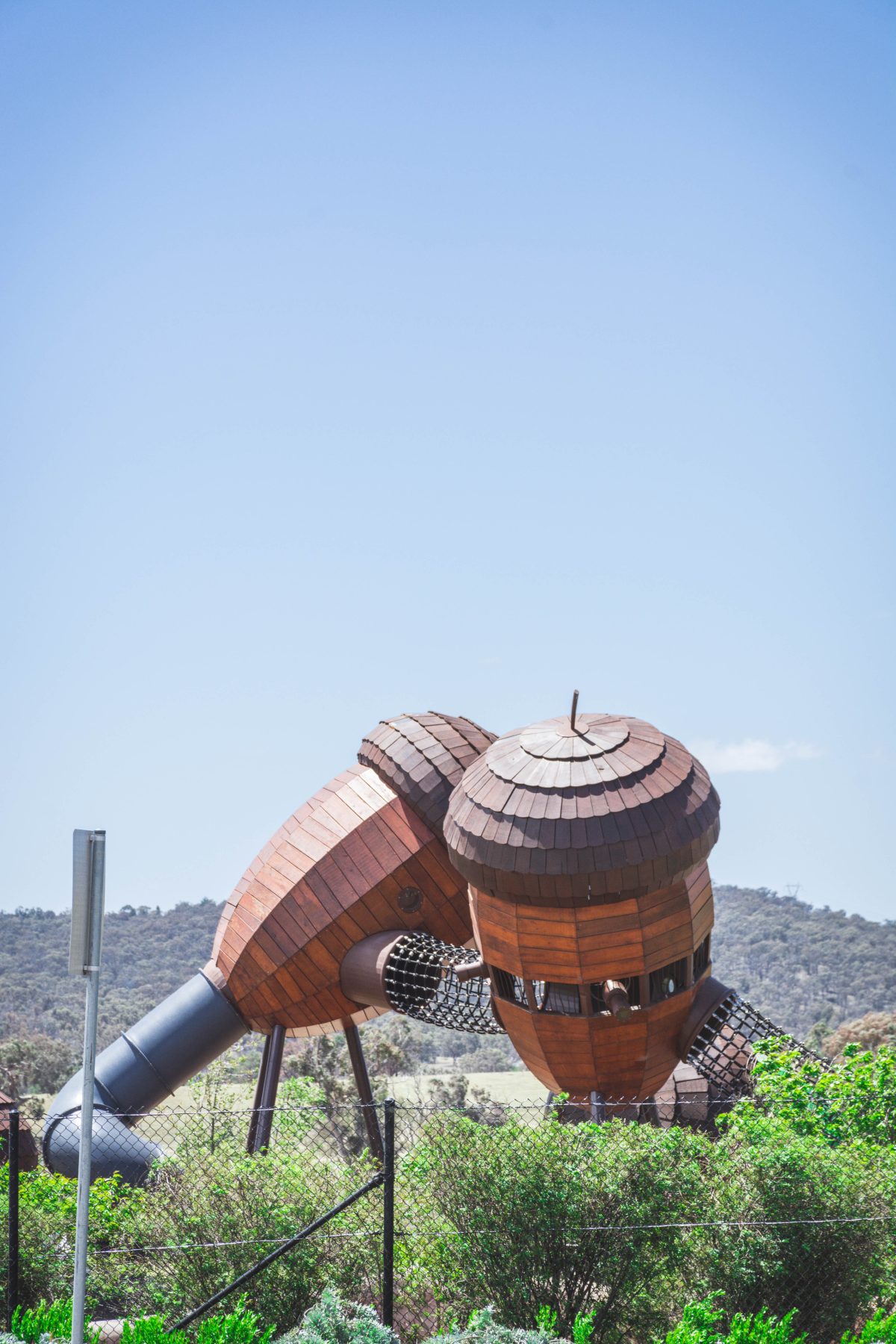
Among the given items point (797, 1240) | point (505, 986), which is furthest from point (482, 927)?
point (797, 1240)

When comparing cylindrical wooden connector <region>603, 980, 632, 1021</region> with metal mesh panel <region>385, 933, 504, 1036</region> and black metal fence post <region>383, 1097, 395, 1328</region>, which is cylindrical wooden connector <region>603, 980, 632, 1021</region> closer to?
metal mesh panel <region>385, 933, 504, 1036</region>

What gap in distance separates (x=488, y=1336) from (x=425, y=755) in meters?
8.54

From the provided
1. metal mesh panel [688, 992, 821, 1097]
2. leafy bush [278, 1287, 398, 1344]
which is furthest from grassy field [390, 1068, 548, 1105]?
leafy bush [278, 1287, 398, 1344]

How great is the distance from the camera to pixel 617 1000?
11.9 metres

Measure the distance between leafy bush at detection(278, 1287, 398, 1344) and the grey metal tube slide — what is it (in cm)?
863

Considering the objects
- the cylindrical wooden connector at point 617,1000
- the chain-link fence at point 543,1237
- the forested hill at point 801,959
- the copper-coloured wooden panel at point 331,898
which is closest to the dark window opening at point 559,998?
the cylindrical wooden connector at point 617,1000

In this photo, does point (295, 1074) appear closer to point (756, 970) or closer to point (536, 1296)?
point (536, 1296)

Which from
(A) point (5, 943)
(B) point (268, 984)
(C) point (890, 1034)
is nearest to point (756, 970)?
(C) point (890, 1034)

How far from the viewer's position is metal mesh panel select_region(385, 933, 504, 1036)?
13.7 m

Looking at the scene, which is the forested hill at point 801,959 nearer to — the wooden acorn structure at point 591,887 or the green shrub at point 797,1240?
the wooden acorn structure at point 591,887

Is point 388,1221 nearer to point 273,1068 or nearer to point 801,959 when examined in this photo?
point 273,1068

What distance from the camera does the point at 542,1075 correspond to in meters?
13.0

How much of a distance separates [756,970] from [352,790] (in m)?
44.7

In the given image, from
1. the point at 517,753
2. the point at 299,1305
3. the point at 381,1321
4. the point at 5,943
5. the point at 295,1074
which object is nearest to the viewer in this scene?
the point at 381,1321
